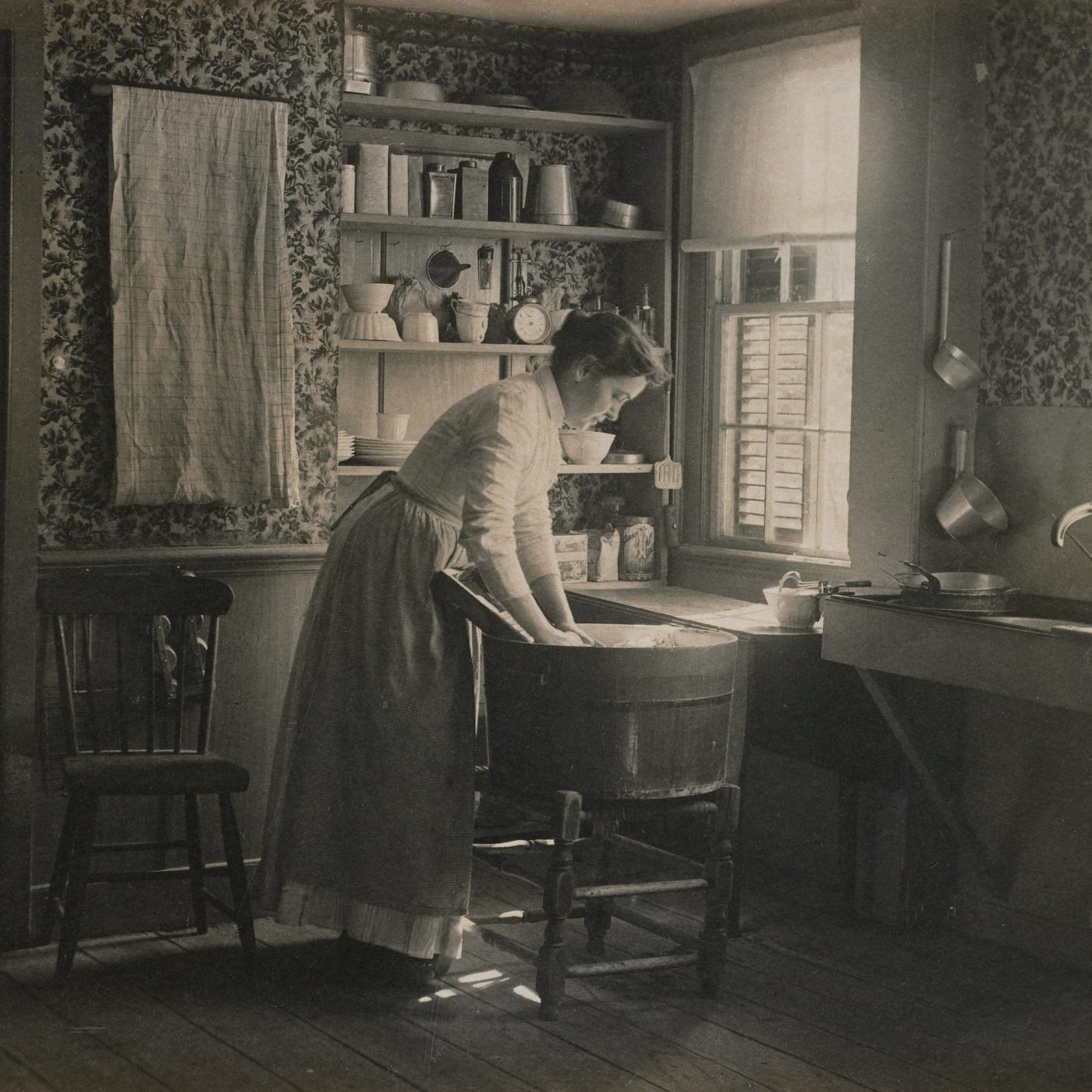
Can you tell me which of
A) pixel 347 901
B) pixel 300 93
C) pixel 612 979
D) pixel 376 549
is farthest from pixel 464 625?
pixel 300 93

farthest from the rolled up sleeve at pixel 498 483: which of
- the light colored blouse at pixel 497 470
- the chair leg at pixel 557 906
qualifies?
the chair leg at pixel 557 906

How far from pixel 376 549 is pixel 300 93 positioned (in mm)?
1435

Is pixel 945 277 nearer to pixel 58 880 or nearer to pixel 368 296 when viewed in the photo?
pixel 368 296

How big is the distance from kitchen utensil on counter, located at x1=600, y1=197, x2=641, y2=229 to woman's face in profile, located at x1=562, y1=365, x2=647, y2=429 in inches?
68.0

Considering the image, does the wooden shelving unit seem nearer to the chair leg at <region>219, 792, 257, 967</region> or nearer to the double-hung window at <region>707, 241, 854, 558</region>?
the double-hung window at <region>707, 241, 854, 558</region>

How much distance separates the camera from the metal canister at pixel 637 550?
5.43m

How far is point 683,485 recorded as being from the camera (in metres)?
5.47

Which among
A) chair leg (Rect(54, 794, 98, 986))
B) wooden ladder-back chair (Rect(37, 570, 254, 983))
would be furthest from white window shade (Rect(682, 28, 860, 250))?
chair leg (Rect(54, 794, 98, 986))

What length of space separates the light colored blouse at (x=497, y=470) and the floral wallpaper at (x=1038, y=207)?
129 cm

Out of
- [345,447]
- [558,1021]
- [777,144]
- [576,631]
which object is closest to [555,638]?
[576,631]

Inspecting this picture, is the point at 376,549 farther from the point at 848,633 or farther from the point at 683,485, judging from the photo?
the point at 683,485

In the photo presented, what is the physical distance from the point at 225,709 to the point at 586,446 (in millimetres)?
1649

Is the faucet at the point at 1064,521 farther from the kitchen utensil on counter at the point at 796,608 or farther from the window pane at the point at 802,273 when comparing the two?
the window pane at the point at 802,273

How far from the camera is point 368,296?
16.4 ft
